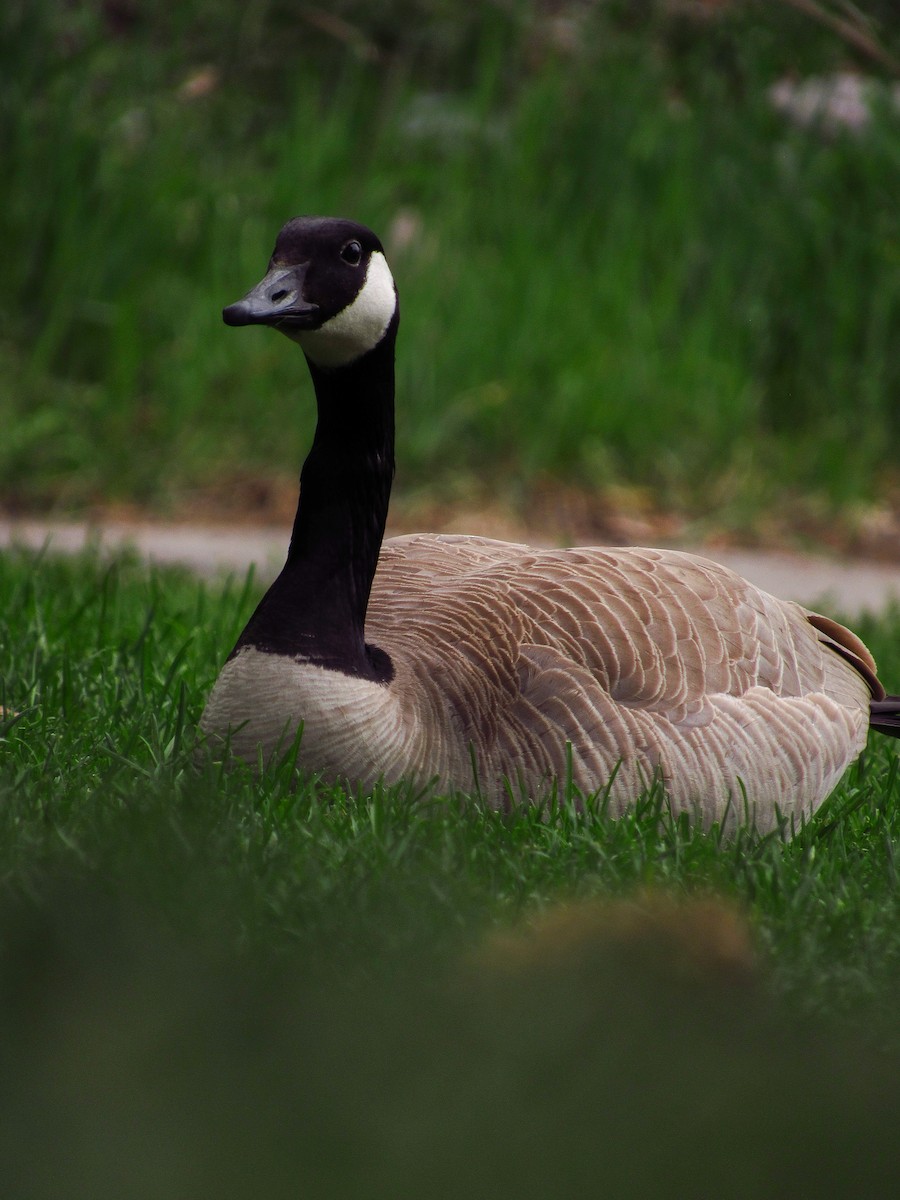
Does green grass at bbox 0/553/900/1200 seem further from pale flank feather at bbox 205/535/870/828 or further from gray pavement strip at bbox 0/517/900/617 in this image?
gray pavement strip at bbox 0/517/900/617

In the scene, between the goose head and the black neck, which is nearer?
the goose head

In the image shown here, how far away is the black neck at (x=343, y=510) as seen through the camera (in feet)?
10.5

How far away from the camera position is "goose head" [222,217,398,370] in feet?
9.91

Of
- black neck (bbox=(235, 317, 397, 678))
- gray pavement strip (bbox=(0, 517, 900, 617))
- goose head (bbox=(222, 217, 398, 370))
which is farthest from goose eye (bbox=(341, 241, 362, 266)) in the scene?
gray pavement strip (bbox=(0, 517, 900, 617))

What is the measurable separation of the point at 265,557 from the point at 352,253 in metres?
3.20

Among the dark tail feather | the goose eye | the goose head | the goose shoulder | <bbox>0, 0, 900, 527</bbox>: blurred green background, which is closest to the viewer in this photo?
the goose head

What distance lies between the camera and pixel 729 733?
337 cm

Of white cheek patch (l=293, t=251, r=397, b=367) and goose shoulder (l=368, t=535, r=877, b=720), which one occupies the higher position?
white cheek patch (l=293, t=251, r=397, b=367)

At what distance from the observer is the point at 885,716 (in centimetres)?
403

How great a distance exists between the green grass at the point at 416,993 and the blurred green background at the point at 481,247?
12.9 feet

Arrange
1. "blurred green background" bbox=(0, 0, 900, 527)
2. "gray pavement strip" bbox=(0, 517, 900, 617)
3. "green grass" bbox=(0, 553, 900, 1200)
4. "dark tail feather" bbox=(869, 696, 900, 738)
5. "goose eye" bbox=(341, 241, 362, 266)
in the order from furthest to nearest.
A: "blurred green background" bbox=(0, 0, 900, 527)
"gray pavement strip" bbox=(0, 517, 900, 617)
"dark tail feather" bbox=(869, 696, 900, 738)
"goose eye" bbox=(341, 241, 362, 266)
"green grass" bbox=(0, 553, 900, 1200)

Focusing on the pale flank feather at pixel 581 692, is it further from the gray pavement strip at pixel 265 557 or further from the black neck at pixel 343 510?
the gray pavement strip at pixel 265 557

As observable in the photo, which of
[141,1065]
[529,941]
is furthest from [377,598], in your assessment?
[141,1065]

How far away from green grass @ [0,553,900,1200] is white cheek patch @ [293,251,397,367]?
82cm
